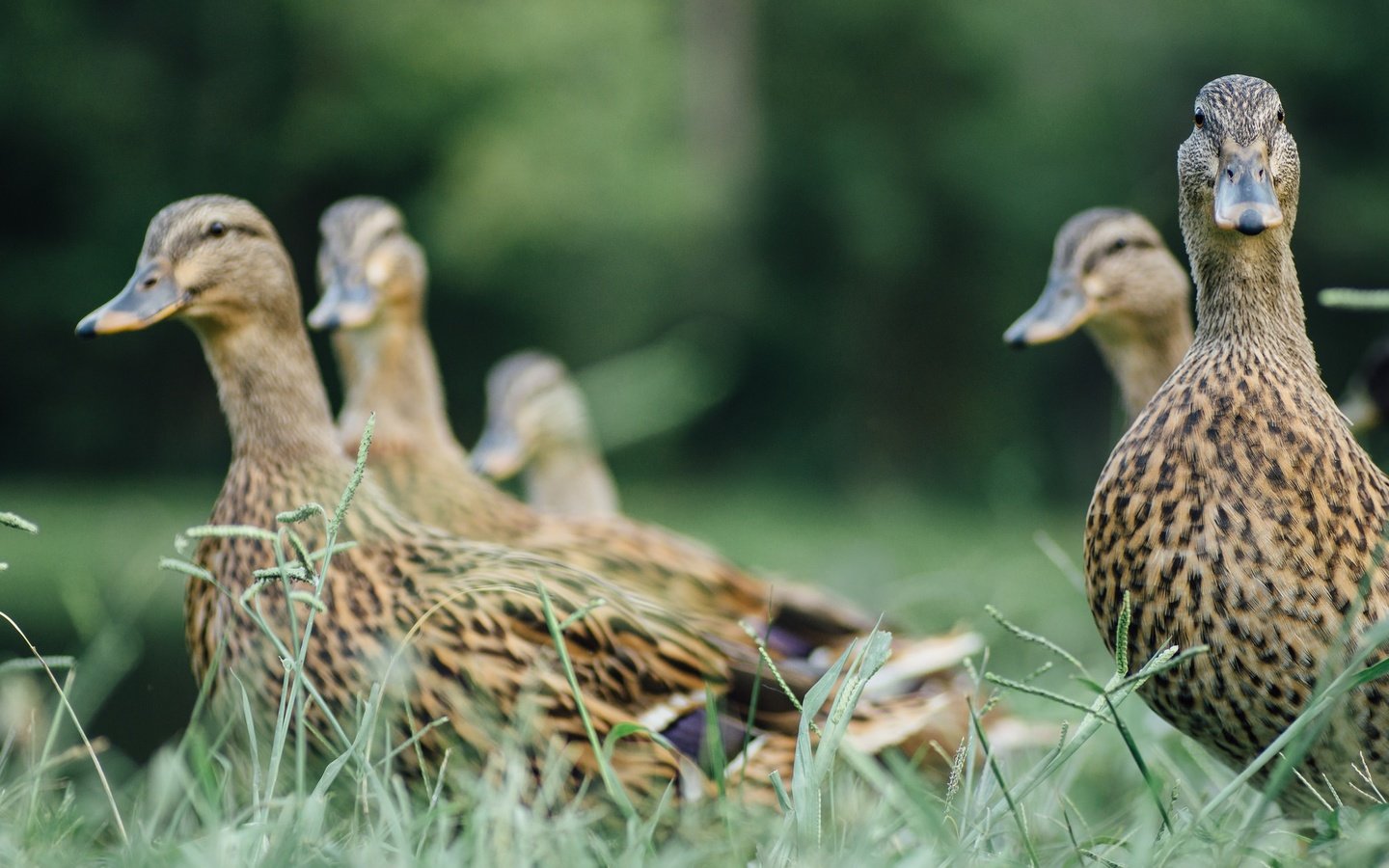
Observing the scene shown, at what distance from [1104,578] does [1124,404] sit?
5.91 feet

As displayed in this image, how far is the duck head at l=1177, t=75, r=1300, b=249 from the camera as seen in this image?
7.29 feet

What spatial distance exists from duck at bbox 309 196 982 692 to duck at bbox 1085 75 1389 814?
89 centimetres

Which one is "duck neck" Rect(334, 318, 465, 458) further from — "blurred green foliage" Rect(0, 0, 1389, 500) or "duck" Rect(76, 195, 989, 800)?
"blurred green foliage" Rect(0, 0, 1389, 500)

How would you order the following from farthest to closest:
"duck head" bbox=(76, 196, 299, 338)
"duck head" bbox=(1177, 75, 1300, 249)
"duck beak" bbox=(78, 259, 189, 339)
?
"duck head" bbox=(76, 196, 299, 338) < "duck beak" bbox=(78, 259, 189, 339) < "duck head" bbox=(1177, 75, 1300, 249)

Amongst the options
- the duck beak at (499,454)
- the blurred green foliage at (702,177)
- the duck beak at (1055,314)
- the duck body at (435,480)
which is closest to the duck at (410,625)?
the duck body at (435,480)

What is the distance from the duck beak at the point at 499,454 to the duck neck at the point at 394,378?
0.78 m

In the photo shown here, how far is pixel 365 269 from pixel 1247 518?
310 cm

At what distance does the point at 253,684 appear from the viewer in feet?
8.52

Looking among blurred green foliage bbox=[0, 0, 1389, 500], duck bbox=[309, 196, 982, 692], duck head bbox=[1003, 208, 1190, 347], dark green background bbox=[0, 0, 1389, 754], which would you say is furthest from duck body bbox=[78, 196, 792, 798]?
blurred green foliage bbox=[0, 0, 1389, 500]

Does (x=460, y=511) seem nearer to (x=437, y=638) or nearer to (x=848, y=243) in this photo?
(x=437, y=638)

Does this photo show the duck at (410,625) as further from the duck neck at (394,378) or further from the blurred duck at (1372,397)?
the blurred duck at (1372,397)

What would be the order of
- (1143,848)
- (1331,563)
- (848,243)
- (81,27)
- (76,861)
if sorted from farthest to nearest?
1. (848,243)
2. (81,27)
3. (1331,563)
4. (76,861)
5. (1143,848)

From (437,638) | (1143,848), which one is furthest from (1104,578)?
(437,638)

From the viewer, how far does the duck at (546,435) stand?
20.6 feet
